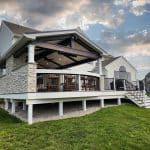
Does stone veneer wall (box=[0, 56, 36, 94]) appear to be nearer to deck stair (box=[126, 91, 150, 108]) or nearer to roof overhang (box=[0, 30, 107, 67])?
roof overhang (box=[0, 30, 107, 67])

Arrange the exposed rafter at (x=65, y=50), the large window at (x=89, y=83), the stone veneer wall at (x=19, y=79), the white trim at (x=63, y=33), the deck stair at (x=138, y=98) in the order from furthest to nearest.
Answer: the deck stair at (x=138, y=98), the large window at (x=89, y=83), the exposed rafter at (x=65, y=50), the white trim at (x=63, y=33), the stone veneer wall at (x=19, y=79)

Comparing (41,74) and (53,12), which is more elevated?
(53,12)

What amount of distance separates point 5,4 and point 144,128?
12725 mm

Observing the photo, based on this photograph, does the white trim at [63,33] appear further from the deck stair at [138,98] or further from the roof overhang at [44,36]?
the deck stair at [138,98]

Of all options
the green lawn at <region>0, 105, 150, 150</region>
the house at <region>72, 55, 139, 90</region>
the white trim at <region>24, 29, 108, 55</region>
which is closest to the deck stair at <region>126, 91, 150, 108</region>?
the white trim at <region>24, 29, 108, 55</region>

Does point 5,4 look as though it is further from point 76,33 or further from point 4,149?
point 4,149

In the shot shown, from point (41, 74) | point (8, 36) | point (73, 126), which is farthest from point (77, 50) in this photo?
point (8, 36)

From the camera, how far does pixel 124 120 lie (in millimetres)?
10258

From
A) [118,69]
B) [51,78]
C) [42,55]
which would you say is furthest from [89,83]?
[118,69]

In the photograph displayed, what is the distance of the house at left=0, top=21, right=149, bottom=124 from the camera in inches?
403

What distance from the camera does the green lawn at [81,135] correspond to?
705cm

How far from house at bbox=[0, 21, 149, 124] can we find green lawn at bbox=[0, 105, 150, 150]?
1441 millimetres

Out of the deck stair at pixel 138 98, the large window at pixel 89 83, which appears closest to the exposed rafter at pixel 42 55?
the large window at pixel 89 83

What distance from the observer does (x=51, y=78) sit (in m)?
11.0
